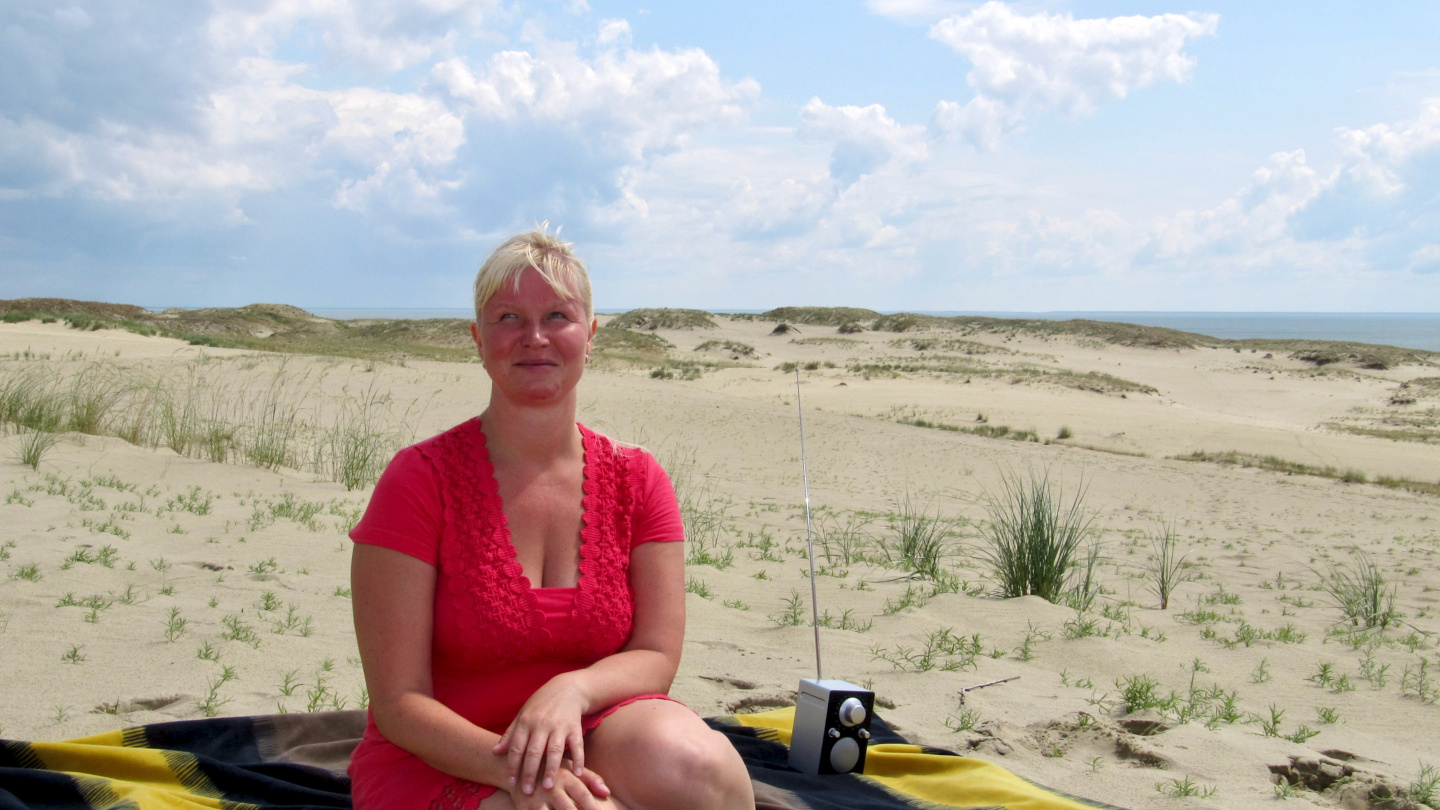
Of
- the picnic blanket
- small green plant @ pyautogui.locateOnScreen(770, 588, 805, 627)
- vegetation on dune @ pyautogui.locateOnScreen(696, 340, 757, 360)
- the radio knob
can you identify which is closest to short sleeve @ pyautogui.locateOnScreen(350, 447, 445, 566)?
the picnic blanket

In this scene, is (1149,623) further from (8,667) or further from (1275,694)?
(8,667)

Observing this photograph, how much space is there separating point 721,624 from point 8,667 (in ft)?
10.5

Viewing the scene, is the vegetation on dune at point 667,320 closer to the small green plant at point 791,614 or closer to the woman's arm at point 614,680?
the small green plant at point 791,614

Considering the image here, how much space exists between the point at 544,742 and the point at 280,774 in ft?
5.06

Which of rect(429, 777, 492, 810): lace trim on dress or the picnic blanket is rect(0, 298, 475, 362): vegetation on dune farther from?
rect(429, 777, 492, 810): lace trim on dress

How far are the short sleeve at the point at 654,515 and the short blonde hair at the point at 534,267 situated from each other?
45 cm

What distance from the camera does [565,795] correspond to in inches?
75.7

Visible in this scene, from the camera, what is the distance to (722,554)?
734 centimetres

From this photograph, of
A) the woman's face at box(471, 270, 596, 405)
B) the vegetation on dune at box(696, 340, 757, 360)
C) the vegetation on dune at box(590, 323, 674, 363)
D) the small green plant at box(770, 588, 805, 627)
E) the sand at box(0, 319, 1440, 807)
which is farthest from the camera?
the vegetation on dune at box(696, 340, 757, 360)

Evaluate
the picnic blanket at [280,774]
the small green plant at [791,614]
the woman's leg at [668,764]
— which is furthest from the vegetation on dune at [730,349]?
the woman's leg at [668,764]

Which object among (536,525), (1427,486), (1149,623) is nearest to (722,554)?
(1149,623)

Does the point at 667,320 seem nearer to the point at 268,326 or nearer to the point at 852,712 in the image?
the point at 268,326

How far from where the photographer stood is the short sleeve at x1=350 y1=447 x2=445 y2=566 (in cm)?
212

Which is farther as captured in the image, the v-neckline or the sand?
the sand
